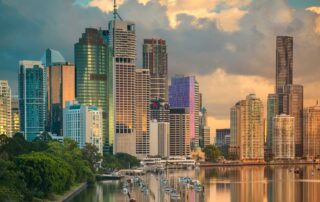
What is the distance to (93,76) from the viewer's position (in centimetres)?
18012

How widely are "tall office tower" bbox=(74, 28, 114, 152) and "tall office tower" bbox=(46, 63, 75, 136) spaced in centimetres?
255

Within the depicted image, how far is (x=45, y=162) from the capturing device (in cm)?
6238

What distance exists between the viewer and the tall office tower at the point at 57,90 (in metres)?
179

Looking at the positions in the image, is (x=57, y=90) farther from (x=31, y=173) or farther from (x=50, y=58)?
(x=31, y=173)

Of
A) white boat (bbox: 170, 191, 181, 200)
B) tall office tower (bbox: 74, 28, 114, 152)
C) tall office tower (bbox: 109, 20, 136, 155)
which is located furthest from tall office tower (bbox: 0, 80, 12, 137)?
white boat (bbox: 170, 191, 181, 200)

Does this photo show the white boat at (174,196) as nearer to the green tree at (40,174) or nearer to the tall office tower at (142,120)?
the green tree at (40,174)

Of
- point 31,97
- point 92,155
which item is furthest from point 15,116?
point 92,155

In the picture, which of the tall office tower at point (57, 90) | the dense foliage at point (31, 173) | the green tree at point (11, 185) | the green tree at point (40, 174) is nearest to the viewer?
the green tree at point (11, 185)

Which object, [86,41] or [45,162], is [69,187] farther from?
[86,41]

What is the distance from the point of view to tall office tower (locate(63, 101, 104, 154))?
145 m

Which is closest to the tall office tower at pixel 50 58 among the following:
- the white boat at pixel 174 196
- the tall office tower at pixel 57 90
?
the tall office tower at pixel 57 90

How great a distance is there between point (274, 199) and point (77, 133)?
3201 inches

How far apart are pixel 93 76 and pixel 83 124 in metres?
36.2

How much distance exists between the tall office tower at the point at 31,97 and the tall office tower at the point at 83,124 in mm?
33590
